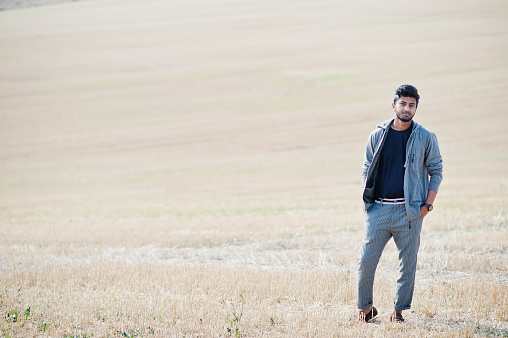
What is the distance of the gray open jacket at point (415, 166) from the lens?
4.69 meters

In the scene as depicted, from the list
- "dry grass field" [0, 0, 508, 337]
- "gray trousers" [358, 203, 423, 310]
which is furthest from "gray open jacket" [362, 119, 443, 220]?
"dry grass field" [0, 0, 508, 337]

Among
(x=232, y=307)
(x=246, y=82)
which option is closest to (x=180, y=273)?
(x=232, y=307)

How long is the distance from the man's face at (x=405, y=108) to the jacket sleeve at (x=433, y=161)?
306 mm

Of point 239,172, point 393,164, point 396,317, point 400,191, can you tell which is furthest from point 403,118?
point 239,172

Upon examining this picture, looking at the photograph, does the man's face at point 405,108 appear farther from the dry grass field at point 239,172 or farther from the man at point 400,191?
the dry grass field at point 239,172

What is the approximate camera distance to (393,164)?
4.84m

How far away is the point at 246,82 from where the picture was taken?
4988 centimetres

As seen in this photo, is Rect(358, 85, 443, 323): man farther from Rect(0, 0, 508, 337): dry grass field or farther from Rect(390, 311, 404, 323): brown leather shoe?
Rect(0, 0, 508, 337): dry grass field

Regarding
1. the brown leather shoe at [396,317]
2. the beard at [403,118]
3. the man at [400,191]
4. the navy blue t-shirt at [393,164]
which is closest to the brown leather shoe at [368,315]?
the man at [400,191]

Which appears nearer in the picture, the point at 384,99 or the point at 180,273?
the point at 180,273

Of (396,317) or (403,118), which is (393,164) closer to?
(403,118)

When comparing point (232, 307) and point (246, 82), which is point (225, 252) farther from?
point (246, 82)

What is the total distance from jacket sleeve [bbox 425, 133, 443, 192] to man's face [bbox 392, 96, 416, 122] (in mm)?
306

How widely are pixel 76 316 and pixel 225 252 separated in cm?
495
